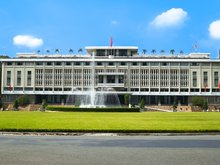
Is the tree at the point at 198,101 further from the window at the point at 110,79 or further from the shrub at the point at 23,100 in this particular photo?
the shrub at the point at 23,100

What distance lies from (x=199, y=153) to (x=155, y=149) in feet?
6.41

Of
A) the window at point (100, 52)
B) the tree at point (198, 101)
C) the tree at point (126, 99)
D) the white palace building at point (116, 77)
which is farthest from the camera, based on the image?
the window at point (100, 52)

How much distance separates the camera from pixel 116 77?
12688 centimetres

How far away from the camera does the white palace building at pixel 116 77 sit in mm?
125250

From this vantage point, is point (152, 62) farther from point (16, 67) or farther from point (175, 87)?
point (16, 67)

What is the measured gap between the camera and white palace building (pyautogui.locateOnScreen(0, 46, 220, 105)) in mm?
125250

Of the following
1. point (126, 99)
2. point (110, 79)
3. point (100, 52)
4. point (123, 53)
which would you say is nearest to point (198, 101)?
point (126, 99)

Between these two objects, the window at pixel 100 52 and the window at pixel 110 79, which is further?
the window at pixel 100 52

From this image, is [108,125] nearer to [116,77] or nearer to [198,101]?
[198,101]

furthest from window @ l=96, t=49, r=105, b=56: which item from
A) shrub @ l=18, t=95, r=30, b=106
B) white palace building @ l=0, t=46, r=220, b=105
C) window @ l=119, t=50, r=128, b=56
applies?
shrub @ l=18, t=95, r=30, b=106

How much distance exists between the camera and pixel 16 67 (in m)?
126

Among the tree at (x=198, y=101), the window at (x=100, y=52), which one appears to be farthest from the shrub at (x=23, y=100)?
the tree at (x=198, y=101)

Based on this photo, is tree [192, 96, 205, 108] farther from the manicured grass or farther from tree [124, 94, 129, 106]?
the manicured grass

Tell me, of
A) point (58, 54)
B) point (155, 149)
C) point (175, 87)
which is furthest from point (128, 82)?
point (155, 149)
